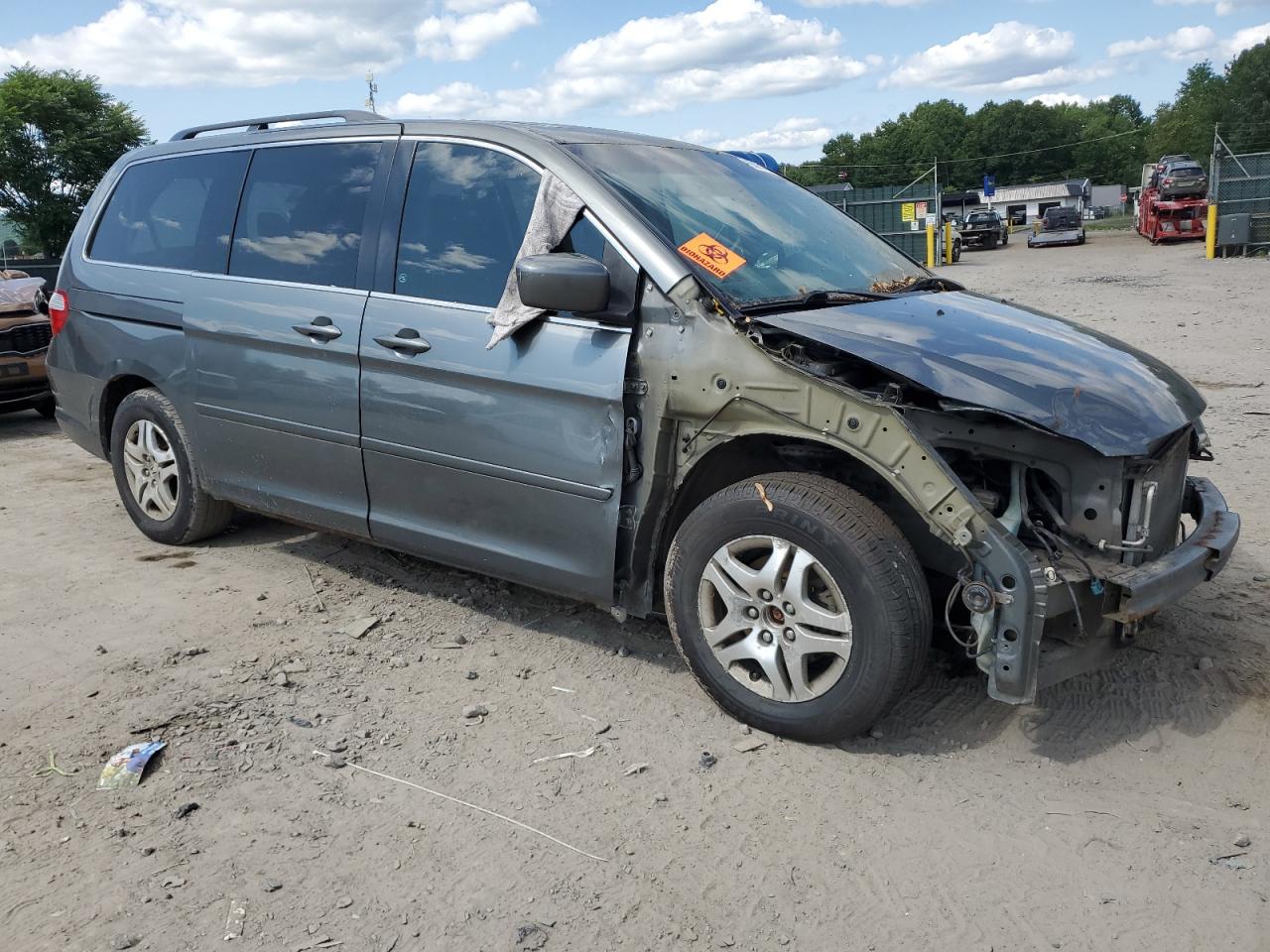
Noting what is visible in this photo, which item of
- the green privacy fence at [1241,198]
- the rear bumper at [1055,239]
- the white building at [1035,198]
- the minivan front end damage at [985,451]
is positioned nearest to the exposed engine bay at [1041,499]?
the minivan front end damage at [985,451]

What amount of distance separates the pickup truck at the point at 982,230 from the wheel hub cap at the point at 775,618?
44.2 metres

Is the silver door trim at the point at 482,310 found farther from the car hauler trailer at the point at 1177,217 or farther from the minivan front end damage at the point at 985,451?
the car hauler trailer at the point at 1177,217

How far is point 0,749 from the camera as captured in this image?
350 centimetres

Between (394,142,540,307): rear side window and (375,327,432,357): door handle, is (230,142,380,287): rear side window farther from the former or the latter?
(375,327,432,357): door handle

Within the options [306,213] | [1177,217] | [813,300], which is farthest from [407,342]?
[1177,217]

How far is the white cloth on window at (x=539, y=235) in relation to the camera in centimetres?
378

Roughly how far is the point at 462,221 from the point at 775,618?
1.91 m

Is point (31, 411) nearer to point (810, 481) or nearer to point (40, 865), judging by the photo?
point (40, 865)

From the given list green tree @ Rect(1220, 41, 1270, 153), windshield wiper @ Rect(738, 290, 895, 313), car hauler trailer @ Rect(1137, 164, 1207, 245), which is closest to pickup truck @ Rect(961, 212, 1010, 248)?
car hauler trailer @ Rect(1137, 164, 1207, 245)

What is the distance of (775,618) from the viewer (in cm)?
339

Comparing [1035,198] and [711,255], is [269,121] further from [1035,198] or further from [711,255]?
[1035,198]

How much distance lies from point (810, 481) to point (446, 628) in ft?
5.99

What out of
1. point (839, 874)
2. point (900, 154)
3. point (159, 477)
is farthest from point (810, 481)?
point (900, 154)

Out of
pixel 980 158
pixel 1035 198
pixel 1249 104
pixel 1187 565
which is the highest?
pixel 1249 104
